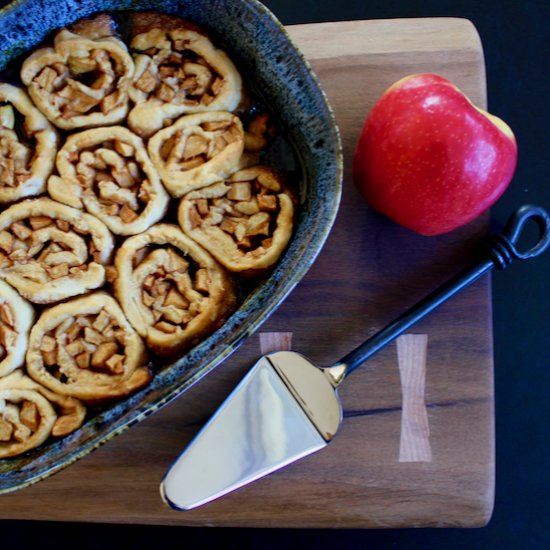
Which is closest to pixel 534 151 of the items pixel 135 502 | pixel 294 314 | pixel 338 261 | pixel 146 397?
pixel 338 261

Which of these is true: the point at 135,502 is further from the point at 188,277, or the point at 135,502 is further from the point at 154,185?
the point at 154,185

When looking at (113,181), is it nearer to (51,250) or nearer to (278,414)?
(51,250)

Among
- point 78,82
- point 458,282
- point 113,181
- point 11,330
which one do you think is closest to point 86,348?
point 11,330

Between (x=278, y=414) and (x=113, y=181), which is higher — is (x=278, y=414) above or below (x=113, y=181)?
below

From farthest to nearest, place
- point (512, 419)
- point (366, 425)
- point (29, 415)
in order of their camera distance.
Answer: point (512, 419), point (366, 425), point (29, 415)

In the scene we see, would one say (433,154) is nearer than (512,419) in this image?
Yes

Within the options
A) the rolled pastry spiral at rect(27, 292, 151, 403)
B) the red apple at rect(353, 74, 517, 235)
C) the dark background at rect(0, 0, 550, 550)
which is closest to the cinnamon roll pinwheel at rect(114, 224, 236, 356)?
the rolled pastry spiral at rect(27, 292, 151, 403)
